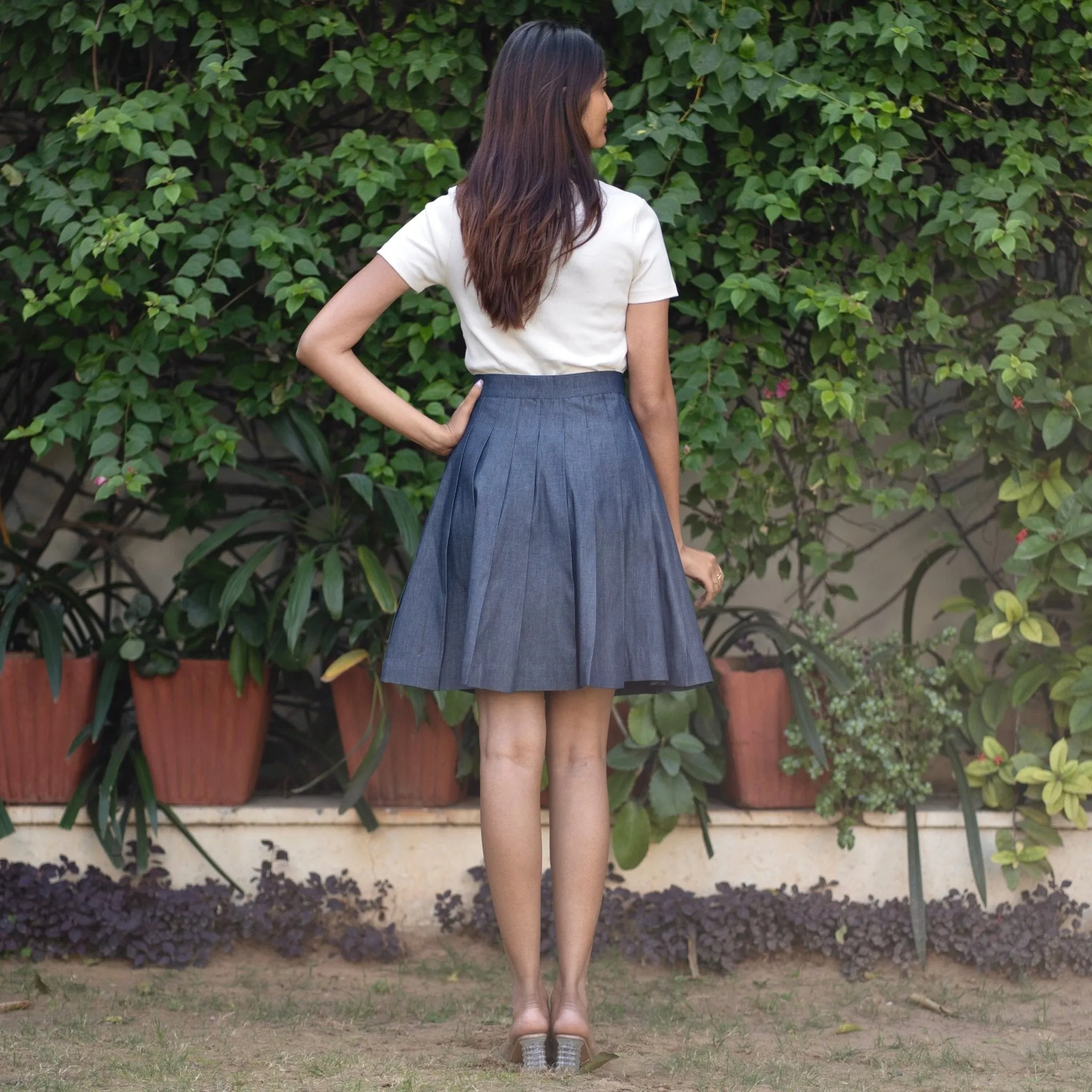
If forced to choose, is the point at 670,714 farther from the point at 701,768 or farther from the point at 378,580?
the point at 378,580

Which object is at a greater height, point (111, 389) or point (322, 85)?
point (322, 85)

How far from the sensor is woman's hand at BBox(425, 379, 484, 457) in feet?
7.06

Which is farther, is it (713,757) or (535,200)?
(713,757)

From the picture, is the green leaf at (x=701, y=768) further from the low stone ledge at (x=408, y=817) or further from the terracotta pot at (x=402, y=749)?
the terracotta pot at (x=402, y=749)

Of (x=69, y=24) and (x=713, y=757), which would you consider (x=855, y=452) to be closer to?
(x=713, y=757)

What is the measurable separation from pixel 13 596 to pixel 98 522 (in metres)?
0.48

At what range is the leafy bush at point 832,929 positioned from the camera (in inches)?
113

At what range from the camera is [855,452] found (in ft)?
10.2

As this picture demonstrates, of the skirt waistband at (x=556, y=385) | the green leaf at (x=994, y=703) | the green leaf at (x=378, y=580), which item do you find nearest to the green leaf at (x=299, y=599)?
the green leaf at (x=378, y=580)

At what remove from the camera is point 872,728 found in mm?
2953

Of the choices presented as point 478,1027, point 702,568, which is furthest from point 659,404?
point 478,1027

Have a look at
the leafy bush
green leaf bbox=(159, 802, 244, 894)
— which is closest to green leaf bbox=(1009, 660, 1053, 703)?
the leafy bush

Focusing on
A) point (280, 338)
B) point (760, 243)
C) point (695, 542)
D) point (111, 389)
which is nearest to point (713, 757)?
point (695, 542)

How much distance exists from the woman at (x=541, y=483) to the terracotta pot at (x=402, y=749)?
911mm
